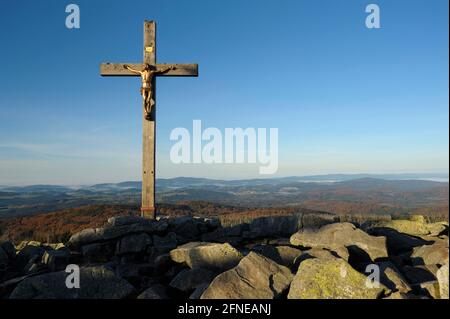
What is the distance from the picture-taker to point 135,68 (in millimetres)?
9648

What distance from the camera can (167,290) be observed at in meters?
5.00

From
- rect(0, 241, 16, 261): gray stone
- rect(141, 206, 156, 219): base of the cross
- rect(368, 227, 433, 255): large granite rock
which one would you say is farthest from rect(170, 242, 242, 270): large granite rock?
rect(0, 241, 16, 261): gray stone

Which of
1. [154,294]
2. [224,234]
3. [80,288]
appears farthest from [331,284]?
[224,234]

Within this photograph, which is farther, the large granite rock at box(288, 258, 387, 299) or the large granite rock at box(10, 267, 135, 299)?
the large granite rock at box(10, 267, 135, 299)

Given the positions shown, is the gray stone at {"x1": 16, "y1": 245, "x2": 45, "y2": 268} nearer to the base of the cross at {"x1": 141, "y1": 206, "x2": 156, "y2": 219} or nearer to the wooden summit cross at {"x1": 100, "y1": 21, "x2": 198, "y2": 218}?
the base of the cross at {"x1": 141, "y1": 206, "x2": 156, "y2": 219}

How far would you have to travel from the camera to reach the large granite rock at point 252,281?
4.44m

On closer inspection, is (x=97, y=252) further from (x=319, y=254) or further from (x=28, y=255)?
(x=319, y=254)

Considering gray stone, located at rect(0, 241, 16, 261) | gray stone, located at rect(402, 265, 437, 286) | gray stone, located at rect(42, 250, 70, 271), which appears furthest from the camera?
gray stone, located at rect(0, 241, 16, 261)

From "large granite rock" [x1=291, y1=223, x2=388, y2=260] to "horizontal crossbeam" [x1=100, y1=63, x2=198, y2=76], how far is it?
534 cm

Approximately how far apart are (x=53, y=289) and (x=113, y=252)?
2.34 m

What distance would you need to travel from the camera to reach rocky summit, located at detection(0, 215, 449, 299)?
4.48 m

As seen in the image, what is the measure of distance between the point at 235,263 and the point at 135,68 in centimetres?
629
